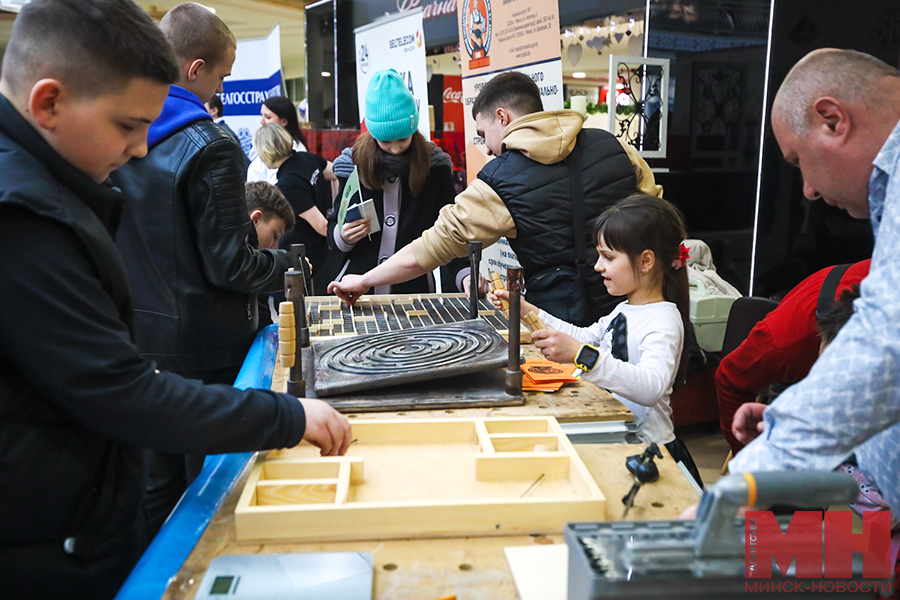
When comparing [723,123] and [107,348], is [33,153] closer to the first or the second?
[107,348]

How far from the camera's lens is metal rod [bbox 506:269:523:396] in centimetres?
167

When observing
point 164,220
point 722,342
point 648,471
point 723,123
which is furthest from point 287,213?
point 723,123

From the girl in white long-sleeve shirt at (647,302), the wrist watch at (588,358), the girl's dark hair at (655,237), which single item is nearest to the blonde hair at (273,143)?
the girl in white long-sleeve shirt at (647,302)

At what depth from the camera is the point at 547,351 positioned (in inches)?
70.1

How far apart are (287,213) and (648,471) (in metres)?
2.30

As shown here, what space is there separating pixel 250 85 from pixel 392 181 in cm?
517

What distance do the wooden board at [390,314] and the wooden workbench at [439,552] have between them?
1.02 meters

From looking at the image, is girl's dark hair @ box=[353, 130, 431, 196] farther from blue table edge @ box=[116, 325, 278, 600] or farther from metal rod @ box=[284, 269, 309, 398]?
blue table edge @ box=[116, 325, 278, 600]

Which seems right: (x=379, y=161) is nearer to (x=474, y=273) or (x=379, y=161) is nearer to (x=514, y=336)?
(x=474, y=273)

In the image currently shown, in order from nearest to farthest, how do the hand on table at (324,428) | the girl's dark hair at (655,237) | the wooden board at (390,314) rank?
the hand on table at (324,428), the girl's dark hair at (655,237), the wooden board at (390,314)

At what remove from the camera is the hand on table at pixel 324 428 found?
1.26 m

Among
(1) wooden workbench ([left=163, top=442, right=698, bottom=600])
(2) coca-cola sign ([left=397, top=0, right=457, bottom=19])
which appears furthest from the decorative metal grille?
(1) wooden workbench ([left=163, top=442, right=698, bottom=600])

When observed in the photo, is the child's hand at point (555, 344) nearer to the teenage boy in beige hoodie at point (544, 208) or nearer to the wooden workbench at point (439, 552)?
the wooden workbench at point (439, 552)

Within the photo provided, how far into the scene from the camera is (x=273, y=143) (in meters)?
4.74
